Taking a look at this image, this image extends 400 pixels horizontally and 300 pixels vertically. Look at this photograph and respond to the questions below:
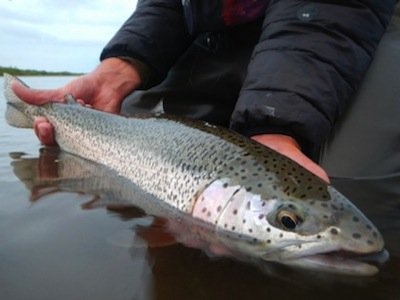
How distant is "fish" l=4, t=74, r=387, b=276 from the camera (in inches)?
55.8

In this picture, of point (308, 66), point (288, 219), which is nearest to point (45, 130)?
point (308, 66)

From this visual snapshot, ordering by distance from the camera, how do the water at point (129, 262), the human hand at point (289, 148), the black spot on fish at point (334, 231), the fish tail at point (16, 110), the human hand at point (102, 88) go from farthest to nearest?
the fish tail at point (16, 110) → the human hand at point (102, 88) → the human hand at point (289, 148) → the black spot on fish at point (334, 231) → the water at point (129, 262)

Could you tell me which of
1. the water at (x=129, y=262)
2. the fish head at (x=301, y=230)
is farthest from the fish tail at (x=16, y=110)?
the fish head at (x=301, y=230)

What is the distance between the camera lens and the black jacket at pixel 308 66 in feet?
7.06

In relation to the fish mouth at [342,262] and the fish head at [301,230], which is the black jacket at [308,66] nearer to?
the fish head at [301,230]

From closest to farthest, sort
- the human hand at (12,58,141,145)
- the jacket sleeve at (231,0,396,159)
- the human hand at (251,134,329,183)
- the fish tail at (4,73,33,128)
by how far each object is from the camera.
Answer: the human hand at (251,134,329,183)
the jacket sleeve at (231,0,396,159)
the human hand at (12,58,141,145)
the fish tail at (4,73,33,128)

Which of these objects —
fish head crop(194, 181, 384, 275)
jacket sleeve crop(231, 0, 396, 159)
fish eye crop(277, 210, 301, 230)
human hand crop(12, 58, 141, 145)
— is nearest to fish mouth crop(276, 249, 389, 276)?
fish head crop(194, 181, 384, 275)

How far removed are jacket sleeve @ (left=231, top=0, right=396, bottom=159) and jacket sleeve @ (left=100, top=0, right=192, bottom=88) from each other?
48.7 inches

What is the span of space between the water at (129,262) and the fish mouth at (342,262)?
2 centimetres

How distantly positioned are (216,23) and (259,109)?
112cm

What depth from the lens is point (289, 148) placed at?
2029mm

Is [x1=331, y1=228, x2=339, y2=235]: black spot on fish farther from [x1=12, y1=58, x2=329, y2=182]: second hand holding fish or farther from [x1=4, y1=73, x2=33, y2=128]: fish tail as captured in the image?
[x1=4, y1=73, x2=33, y2=128]: fish tail

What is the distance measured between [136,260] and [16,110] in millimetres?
2719

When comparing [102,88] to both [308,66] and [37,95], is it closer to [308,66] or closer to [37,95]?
[37,95]
